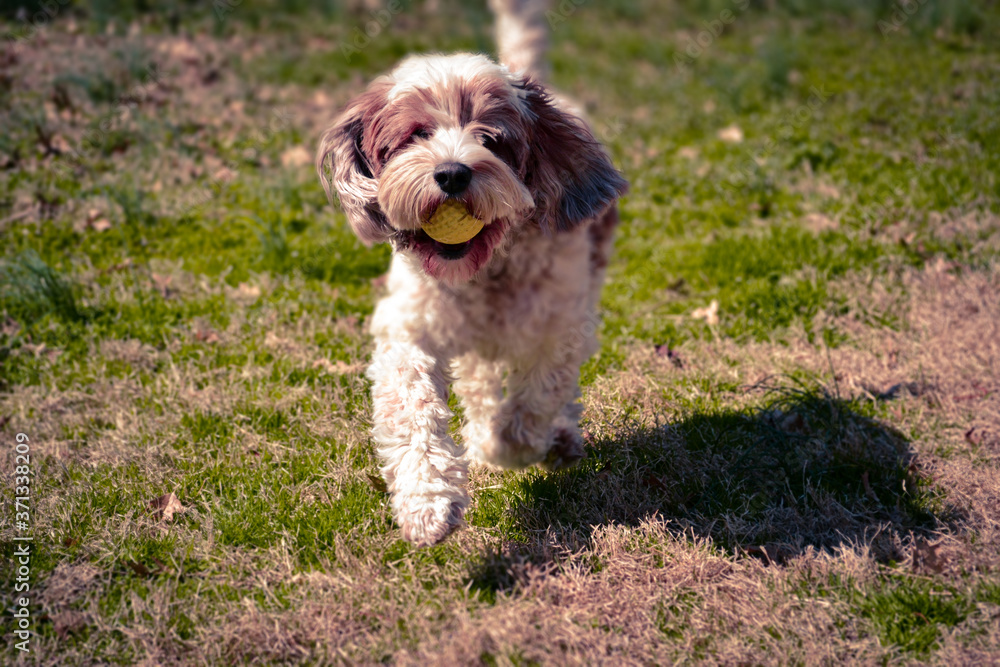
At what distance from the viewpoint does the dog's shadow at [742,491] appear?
123 inches

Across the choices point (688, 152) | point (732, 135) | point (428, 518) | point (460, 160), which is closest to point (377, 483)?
point (428, 518)

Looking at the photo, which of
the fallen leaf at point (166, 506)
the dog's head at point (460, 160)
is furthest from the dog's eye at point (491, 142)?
the fallen leaf at point (166, 506)

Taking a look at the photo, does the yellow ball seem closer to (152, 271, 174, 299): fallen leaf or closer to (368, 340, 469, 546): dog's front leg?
(368, 340, 469, 546): dog's front leg

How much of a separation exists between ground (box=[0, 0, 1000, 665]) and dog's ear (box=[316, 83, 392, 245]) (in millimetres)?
1099

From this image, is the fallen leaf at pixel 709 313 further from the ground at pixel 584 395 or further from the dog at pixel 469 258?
the dog at pixel 469 258

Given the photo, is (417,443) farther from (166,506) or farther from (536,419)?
(166,506)

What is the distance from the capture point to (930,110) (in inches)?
275

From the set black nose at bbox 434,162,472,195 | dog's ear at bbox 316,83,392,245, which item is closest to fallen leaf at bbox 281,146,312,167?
dog's ear at bbox 316,83,392,245

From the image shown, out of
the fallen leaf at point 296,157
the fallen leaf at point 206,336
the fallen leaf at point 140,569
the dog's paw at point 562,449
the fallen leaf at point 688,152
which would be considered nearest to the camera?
the fallen leaf at point 140,569

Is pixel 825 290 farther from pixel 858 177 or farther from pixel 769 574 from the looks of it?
pixel 769 574

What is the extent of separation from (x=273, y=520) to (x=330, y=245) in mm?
2704

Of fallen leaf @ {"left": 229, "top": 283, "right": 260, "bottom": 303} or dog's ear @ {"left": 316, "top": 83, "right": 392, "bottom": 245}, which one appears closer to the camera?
dog's ear @ {"left": 316, "top": 83, "right": 392, "bottom": 245}
